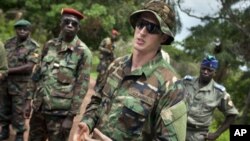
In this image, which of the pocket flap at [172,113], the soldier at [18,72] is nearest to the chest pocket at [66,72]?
the soldier at [18,72]

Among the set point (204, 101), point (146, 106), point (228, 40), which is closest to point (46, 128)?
point (204, 101)

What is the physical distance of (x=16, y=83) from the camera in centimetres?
690

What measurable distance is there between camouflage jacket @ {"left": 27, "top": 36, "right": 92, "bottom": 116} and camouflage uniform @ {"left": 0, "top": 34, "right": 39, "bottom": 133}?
140 centimetres

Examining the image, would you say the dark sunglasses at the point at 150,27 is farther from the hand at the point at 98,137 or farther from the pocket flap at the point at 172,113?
the hand at the point at 98,137

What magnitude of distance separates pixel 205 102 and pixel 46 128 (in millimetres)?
1737

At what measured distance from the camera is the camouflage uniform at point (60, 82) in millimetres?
5332

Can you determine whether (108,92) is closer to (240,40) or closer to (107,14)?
(240,40)

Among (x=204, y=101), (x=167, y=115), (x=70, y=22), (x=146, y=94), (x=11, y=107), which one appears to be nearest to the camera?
(x=167, y=115)

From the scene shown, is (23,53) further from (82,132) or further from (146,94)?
(146,94)

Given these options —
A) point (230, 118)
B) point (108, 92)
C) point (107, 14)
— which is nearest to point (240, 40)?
point (107, 14)

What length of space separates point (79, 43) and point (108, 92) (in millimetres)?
2341

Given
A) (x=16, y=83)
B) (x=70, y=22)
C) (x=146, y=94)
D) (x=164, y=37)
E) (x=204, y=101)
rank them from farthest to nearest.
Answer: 1. (x=16, y=83)
2. (x=204, y=101)
3. (x=70, y=22)
4. (x=164, y=37)
5. (x=146, y=94)

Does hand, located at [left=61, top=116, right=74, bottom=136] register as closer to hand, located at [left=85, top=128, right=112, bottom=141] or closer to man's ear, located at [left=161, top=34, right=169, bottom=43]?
hand, located at [left=85, top=128, right=112, bottom=141]

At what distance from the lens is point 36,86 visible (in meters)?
5.53
